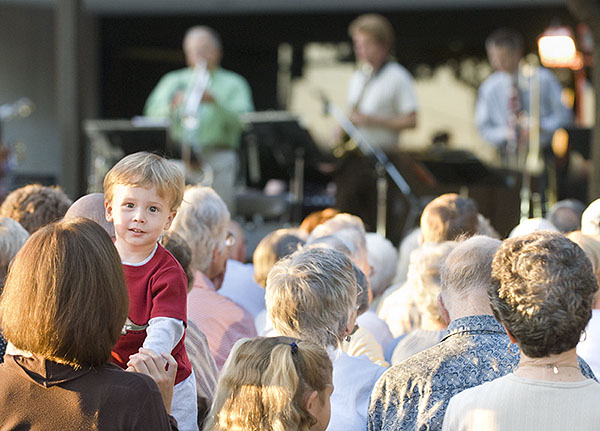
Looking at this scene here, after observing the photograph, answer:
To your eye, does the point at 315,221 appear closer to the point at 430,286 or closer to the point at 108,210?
the point at 430,286

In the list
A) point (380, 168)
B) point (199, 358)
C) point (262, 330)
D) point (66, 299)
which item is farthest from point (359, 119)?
point (66, 299)

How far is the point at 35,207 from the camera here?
3873 mm

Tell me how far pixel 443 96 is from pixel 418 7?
1.29m

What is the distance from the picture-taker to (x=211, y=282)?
12.2 ft

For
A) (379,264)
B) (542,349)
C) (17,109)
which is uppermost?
(17,109)

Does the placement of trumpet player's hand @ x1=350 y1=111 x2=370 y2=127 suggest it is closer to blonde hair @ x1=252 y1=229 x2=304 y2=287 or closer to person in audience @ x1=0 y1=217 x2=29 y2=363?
blonde hair @ x1=252 y1=229 x2=304 y2=287

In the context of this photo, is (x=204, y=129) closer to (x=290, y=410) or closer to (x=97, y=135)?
(x=97, y=135)

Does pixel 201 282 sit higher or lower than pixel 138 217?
lower

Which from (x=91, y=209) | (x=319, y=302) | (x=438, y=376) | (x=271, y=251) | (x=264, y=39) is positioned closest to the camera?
(x=438, y=376)

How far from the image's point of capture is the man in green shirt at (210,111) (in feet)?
27.5

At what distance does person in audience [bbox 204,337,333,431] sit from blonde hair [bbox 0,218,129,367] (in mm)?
315

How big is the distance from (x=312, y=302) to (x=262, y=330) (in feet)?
3.88

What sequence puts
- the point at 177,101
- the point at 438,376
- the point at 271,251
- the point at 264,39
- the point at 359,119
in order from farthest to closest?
the point at 264,39
the point at 177,101
the point at 359,119
the point at 271,251
the point at 438,376

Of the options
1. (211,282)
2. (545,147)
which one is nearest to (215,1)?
(545,147)
